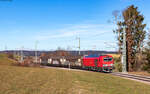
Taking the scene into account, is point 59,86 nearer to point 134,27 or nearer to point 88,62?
point 88,62

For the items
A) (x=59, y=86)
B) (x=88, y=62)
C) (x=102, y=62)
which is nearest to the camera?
(x=59, y=86)

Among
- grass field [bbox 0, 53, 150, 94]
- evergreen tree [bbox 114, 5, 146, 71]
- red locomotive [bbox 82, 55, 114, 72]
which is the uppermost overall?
evergreen tree [bbox 114, 5, 146, 71]

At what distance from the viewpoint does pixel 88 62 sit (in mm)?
41562

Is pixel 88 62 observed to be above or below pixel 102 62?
below

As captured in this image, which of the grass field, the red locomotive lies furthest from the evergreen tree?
the grass field

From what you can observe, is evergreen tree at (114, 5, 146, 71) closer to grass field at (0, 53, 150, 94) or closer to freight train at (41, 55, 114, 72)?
freight train at (41, 55, 114, 72)

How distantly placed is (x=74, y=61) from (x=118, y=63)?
44.9ft

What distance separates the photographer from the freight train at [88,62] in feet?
115

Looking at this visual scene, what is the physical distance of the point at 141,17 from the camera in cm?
4366

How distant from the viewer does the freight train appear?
3494 cm

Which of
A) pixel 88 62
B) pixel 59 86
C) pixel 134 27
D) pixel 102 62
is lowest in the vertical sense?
pixel 59 86

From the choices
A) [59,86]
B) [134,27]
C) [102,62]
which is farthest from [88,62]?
[59,86]

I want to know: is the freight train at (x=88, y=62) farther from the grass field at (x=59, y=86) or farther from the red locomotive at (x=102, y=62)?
A: the grass field at (x=59, y=86)

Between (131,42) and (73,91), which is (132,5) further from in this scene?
(73,91)
